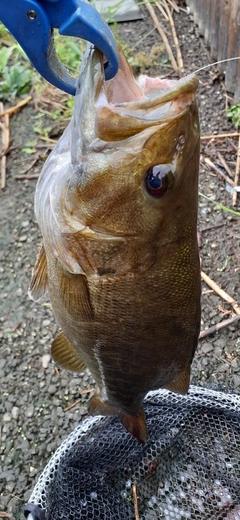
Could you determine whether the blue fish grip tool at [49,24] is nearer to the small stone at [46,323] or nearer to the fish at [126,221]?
the fish at [126,221]

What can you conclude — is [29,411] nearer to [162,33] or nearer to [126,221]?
[126,221]

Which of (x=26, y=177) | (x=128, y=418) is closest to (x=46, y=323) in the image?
(x=26, y=177)

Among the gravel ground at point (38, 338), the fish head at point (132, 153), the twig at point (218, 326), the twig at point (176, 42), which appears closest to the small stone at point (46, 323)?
the gravel ground at point (38, 338)

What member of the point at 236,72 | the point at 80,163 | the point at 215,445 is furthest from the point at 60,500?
the point at 236,72

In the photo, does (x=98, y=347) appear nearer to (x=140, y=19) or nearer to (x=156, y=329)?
(x=156, y=329)

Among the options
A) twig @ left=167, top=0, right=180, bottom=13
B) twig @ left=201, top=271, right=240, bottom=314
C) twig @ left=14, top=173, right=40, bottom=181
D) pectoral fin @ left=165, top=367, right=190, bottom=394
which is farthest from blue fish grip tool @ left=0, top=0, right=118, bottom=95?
twig @ left=167, top=0, right=180, bottom=13

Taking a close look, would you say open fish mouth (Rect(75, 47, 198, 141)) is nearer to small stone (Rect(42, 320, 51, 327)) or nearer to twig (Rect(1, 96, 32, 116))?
small stone (Rect(42, 320, 51, 327))
